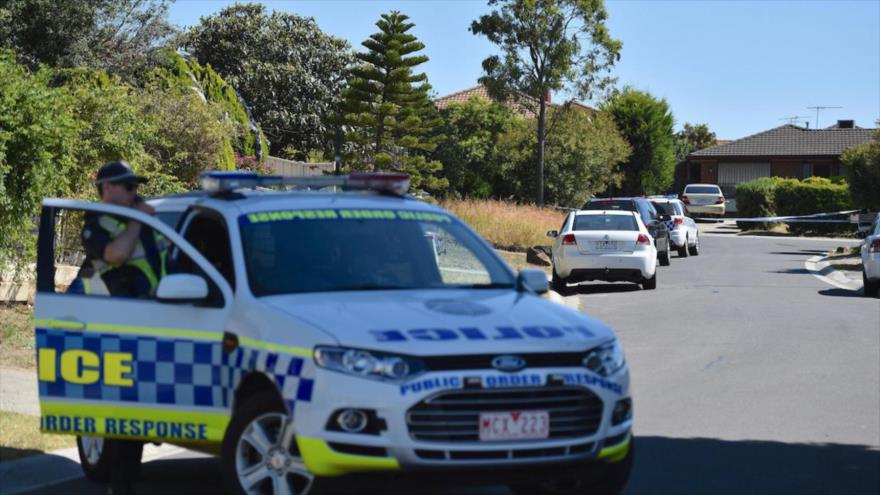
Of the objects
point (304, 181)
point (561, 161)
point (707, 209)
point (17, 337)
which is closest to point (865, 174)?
point (561, 161)

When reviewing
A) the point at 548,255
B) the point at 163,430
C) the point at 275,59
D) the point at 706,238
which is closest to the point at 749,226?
the point at 706,238

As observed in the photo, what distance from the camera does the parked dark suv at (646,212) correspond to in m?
30.7

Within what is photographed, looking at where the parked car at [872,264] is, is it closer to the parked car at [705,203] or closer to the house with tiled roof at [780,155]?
the parked car at [705,203]

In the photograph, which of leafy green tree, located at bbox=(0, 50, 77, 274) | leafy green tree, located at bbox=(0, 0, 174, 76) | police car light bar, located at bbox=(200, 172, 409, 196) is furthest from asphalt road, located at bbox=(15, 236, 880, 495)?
leafy green tree, located at bbox=(0, 0, 174, 76)

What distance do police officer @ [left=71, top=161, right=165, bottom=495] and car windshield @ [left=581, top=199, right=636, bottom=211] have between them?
23.0 m

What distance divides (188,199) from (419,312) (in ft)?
6.87

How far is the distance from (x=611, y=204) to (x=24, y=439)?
2286 centimetres

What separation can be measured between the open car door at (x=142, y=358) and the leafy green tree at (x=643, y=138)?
231 ft

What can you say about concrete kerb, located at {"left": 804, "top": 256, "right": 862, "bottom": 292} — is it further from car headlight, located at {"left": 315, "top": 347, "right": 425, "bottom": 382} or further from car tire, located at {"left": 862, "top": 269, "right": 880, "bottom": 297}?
car headlight, located at {"left": 315, "top": 347, "right": 425, "bottom": 382}

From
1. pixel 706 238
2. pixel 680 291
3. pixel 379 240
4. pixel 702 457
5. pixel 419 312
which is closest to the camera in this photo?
pixel 419 312

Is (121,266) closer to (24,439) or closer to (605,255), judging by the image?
(24,439)

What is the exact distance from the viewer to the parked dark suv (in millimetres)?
30734

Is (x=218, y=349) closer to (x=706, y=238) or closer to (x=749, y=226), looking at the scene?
(x=706, y=238)

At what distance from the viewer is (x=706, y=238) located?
50.9m
